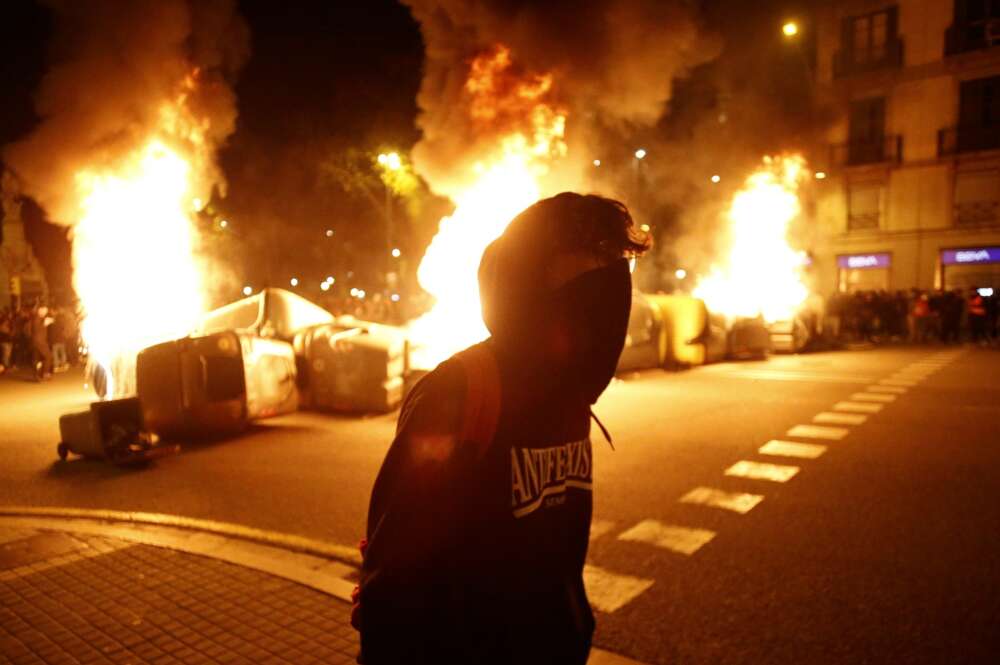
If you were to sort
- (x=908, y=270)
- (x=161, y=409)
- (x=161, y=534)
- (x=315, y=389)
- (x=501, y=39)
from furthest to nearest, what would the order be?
(x=908, y=270) < (x=501, y=39) < (x=315, y=389) < (x=161, y=409) < (x=161, y=534)

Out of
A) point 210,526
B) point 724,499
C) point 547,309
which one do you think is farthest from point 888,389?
point 547,309

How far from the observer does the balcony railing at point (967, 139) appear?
92.5 ft

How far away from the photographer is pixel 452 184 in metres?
13.4

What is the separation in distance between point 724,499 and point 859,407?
5.54 metres

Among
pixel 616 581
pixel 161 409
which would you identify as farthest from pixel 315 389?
pixel 616 581

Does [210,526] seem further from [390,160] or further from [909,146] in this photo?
[909,146]

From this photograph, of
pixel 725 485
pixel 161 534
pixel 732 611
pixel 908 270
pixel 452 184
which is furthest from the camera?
pixel 908 270

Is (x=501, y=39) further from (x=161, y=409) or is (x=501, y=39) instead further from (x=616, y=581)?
(x=616, y=581)

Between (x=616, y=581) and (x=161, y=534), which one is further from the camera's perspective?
(x=161, y=534)

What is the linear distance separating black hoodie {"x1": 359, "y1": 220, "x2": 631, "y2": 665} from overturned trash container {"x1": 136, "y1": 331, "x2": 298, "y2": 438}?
8373mm

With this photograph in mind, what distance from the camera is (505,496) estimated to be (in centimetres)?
154

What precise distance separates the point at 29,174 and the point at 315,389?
564 centimetres

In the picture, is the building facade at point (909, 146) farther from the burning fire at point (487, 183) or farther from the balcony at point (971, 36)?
the burning fire at point (487, 183)

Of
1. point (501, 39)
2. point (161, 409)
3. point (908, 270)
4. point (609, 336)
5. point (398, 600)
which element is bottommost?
point (161, 409)
